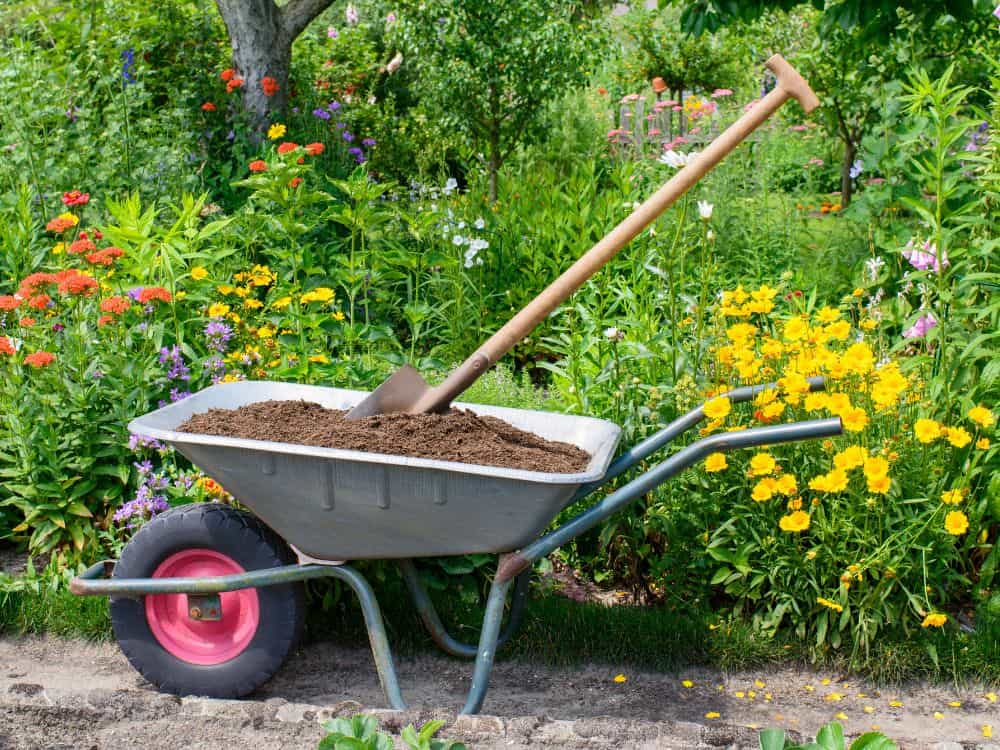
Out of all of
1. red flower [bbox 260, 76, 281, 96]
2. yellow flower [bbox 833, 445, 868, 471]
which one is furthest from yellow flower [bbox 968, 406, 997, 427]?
red flower [bbox 260, 76, 281, 96]

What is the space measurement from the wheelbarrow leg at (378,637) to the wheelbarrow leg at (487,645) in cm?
16

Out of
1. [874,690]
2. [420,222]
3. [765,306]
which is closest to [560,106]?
[420,222]

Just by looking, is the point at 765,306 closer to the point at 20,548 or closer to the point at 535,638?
the point at 535,638

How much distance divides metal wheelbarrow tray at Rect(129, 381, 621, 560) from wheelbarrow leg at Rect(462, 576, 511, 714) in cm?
9

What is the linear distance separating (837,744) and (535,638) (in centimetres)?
126

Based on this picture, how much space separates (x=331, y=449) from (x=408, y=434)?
9.6 inches

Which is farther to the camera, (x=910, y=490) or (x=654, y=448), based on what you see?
(x=910, y=490)

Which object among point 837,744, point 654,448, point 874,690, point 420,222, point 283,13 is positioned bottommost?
point 874,690

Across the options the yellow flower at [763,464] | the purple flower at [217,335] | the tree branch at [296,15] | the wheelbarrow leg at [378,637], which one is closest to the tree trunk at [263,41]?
the tree branch at [296,15]

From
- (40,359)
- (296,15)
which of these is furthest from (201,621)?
(296,15)

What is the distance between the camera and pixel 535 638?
2.81 metres

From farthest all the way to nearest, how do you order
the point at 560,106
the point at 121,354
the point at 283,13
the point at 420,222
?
the point at 560,106 → the point at 283,13 → the point at 420,222 → the point at 121,354

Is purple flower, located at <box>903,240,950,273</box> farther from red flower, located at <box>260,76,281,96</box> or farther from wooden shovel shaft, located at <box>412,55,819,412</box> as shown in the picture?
red flower, located at <box>260,76,281,96</box>

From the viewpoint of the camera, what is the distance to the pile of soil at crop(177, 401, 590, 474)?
7.59 ft
